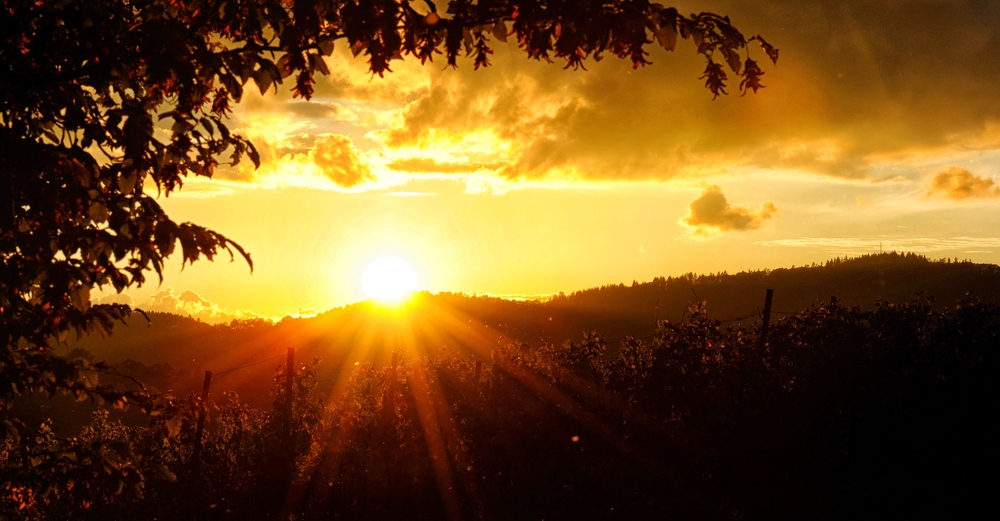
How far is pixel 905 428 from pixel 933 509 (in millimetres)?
1522

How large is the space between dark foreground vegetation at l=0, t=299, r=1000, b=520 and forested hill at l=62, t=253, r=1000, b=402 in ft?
256

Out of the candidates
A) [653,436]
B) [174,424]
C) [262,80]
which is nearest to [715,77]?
[262,80]

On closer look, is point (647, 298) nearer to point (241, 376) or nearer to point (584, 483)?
point (241, 376)

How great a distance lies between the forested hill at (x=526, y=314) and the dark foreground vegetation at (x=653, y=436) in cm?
7818

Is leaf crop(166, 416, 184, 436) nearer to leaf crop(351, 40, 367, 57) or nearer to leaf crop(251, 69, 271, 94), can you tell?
leaf crop(251, 69, 271, 94)

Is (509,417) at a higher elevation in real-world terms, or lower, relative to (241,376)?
higher

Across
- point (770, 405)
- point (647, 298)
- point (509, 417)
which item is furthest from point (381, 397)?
point (647, 298)

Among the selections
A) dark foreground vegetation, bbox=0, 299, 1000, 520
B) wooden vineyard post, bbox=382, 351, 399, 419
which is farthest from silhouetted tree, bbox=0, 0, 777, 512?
wooden vineyard post, bbox=382, 351, 399, 419

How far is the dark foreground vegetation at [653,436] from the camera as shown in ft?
44.3

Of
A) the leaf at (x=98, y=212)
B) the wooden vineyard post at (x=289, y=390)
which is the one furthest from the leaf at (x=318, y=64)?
the wooden vineyard post at (x=289, y=390)

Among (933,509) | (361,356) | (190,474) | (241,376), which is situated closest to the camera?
(933,509)

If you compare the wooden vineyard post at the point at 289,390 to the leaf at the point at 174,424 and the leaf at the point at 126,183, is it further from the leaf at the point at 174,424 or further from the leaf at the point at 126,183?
the leaf at the point at 126,183

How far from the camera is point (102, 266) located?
425 cm

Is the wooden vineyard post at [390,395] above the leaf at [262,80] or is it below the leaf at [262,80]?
below
